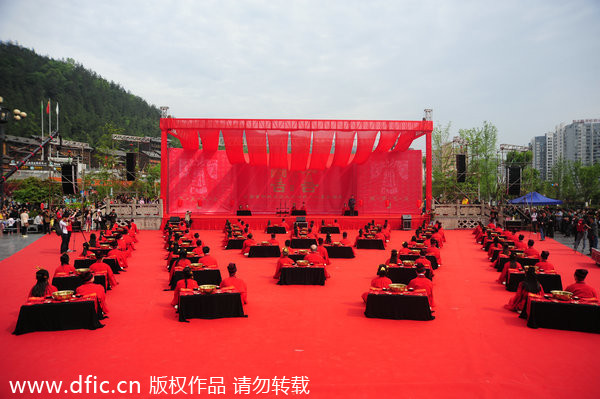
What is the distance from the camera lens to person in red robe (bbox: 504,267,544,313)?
740 cm

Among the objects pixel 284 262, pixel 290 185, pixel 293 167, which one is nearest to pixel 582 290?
pixel 284 262

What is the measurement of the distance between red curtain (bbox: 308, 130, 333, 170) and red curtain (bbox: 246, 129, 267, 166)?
2858mm

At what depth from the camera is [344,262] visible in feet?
43.4

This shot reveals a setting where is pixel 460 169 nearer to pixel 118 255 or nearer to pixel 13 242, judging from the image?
pixel 118 255

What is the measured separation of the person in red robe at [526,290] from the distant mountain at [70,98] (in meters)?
53.5

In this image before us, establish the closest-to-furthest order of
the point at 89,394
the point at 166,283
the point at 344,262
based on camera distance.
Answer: the point at 89,394 → the point at 166,283 → the point at 344,262

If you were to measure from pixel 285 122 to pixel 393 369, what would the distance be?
1756 centimetres

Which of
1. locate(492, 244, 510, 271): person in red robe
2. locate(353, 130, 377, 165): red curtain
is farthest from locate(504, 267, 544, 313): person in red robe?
locate(353, 130, 377, 165): red curtain

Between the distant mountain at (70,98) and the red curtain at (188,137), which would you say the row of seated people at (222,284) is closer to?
the red curtain at (188,137)

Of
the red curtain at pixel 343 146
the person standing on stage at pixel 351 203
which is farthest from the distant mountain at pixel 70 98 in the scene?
the person standing on stage at pixel 351 203

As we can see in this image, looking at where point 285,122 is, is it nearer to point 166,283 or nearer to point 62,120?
point 166,283

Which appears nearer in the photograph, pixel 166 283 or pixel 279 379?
pixel 279 379

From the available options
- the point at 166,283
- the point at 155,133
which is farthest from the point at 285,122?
the point at 155,133

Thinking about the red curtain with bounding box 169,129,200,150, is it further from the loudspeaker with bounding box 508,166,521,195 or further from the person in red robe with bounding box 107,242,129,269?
the loudspeaker with bounding box 508,166,521,195
